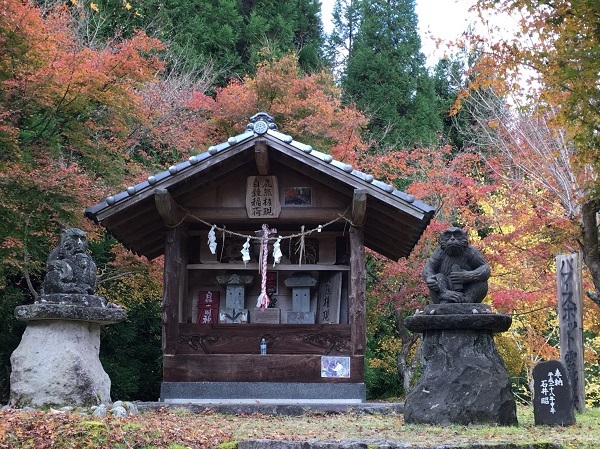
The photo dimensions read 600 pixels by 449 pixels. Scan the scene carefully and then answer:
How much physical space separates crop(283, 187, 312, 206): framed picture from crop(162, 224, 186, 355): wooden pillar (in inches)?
83.8

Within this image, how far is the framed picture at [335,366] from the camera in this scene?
12.9 metres

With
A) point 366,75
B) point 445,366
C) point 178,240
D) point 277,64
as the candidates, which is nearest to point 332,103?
point 277,64

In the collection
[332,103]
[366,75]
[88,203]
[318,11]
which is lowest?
[88,203]

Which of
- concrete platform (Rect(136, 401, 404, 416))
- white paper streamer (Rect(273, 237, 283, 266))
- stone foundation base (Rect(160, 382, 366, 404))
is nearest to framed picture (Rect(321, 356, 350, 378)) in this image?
stone foundation base (Rect(160, 382, 366, 404))

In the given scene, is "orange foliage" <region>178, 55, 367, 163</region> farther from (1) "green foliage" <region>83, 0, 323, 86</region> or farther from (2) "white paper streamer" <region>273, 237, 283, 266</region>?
(2) "white paper streamer" <region>273, 237, 283, 266</region>

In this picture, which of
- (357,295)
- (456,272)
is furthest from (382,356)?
(456,272)

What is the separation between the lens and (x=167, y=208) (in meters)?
12.9

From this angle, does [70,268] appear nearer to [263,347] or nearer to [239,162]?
[239,162]

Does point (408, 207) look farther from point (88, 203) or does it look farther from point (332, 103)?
point (332, 103)

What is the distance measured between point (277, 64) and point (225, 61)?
253 inches

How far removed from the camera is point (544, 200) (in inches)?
703

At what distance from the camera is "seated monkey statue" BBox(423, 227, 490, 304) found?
977cm

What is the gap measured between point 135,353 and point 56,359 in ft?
43.6

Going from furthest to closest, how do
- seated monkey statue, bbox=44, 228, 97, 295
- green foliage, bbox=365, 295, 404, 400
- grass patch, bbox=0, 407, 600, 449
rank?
green foliage, bbox=365, 295, 404, 400, seated monkey statue, bbox=44, 228, 97, 295, grass patch, bbox=0, 407, 600, 449
